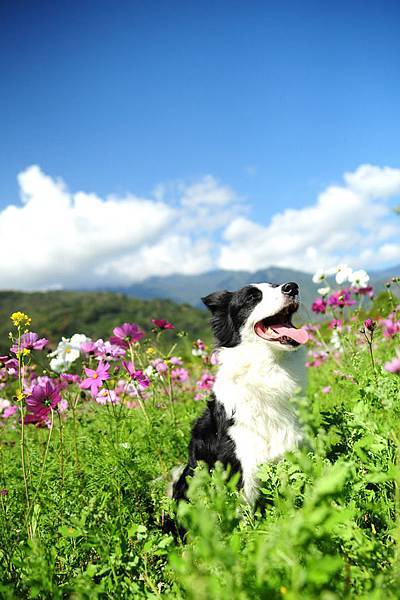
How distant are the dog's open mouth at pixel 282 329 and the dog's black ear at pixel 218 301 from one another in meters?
0.50

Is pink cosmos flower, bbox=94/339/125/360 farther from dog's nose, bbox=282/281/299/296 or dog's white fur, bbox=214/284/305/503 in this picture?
dog's nose, bbox=282/281/299/296

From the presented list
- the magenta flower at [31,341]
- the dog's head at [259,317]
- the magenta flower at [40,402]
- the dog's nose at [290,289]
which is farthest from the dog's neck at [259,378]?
the magenta flower at [31,341]

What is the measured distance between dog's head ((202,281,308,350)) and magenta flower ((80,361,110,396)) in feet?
3.75

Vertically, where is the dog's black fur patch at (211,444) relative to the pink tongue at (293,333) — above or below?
below

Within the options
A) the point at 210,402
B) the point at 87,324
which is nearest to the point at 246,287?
the point at 210,402

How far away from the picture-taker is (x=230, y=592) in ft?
4.17

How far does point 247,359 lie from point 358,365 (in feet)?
2.88

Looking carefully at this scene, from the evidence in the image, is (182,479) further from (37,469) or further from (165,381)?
(165,381)

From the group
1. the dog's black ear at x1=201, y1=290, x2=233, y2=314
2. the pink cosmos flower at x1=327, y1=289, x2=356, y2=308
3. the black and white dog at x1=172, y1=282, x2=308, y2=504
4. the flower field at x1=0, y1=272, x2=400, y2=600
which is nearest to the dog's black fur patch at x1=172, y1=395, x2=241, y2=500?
the black and white dog at x1=172, y1=282, x2=308, y2=504

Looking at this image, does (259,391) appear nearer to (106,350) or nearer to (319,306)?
(106,350)

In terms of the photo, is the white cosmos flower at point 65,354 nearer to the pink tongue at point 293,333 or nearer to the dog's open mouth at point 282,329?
the dog's open mouth at point 282,329

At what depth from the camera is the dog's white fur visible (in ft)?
10.1

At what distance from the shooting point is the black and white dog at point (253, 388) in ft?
10.2

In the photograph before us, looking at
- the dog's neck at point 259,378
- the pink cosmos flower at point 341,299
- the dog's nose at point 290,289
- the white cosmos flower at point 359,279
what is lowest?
the dog's neck at point 259,378
